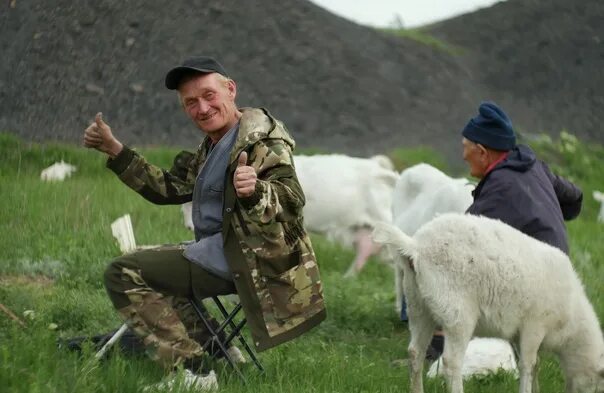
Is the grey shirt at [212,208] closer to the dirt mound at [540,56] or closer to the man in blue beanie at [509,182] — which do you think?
the man in blue beanie at [509,182]

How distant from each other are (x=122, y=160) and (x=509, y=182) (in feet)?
7.85

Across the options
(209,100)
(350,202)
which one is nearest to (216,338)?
(209,100)

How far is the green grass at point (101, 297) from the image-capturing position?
17.1ft

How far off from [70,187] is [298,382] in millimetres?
6133

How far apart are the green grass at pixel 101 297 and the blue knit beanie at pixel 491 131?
5.14 feet

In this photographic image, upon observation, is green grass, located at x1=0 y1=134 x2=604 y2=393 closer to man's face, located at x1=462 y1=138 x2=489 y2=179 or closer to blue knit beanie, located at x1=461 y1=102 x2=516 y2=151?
man's face, located at x1=462 y1=138 x2=489 y2=179

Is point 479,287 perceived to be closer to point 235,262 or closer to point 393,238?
point 393,238

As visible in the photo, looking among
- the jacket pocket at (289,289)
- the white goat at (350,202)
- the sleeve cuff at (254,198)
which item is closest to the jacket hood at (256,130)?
the sleeve cuff at (254,198)

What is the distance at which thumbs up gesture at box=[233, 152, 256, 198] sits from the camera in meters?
5.12

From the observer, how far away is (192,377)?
17.7 feet

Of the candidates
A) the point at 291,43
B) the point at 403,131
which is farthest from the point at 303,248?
the point at 291,43

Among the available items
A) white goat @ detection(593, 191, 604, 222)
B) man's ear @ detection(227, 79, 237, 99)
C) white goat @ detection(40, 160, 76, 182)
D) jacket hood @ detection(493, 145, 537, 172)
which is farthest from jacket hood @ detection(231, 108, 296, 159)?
white goat @ detection(593, 191, 604, 222)

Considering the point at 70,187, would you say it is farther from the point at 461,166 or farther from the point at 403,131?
the point at 403,131

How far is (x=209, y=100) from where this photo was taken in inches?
228
